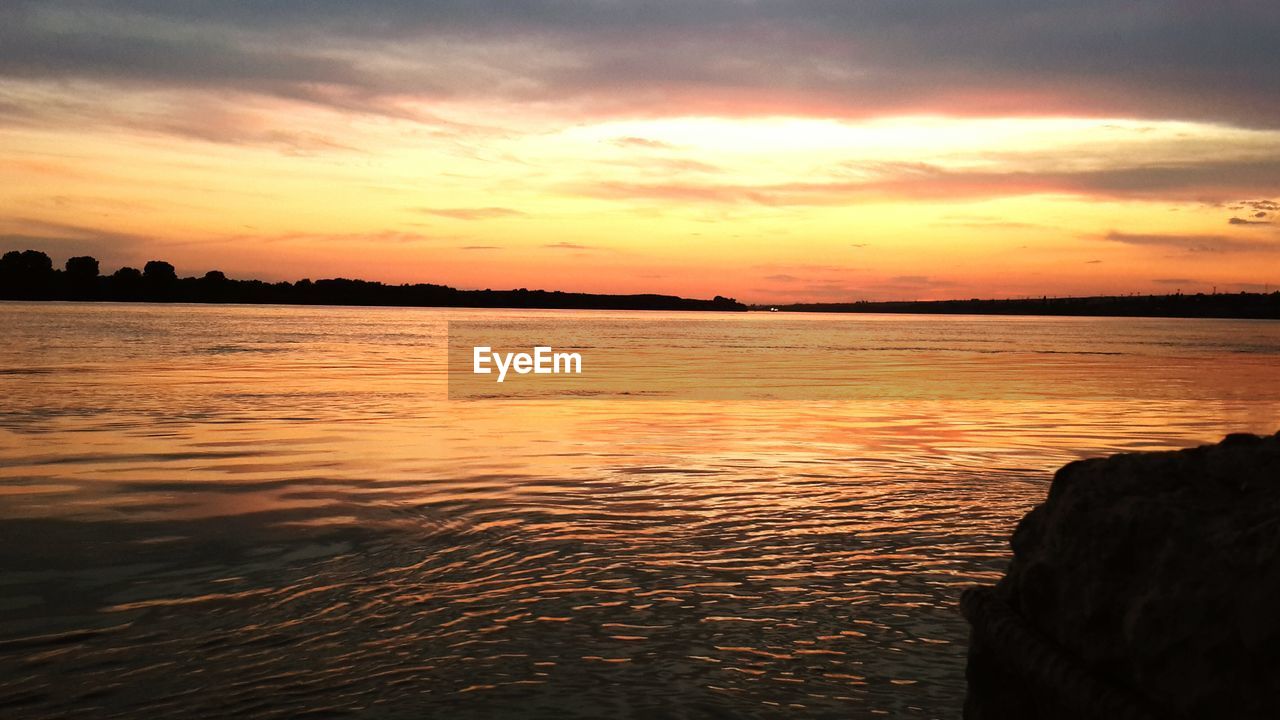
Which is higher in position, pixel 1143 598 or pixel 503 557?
pixel 1143 598

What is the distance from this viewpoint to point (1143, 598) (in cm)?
354

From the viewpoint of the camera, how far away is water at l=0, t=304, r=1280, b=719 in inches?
220

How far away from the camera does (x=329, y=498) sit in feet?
36.4

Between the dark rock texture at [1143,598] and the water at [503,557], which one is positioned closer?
the dark rock texture at [1143,598]

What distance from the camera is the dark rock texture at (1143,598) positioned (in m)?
3.21

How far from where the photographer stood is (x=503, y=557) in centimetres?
846

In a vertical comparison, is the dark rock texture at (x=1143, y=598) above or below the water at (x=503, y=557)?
above

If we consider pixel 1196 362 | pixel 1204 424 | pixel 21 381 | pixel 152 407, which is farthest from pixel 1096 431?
pixel 1196 362

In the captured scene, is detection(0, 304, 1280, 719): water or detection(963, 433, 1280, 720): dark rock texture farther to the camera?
detection(0, 304, 1280, 719): water

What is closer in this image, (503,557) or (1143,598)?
(1143,598)

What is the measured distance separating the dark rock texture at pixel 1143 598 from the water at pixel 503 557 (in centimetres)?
133

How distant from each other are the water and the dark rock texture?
133 cm

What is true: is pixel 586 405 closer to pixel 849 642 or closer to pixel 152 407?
pixel 152 407

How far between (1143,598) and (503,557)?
19.1 ft
